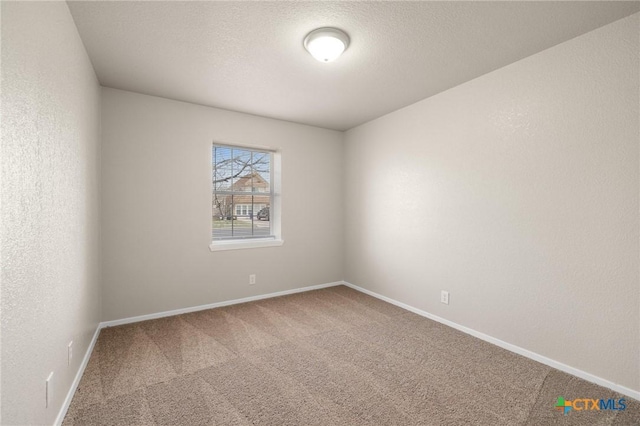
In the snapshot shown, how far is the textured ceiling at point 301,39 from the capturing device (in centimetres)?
185

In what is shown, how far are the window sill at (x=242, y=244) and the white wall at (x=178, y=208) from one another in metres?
0.07

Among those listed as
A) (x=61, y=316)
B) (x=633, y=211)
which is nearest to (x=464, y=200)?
(x=633, y=211)

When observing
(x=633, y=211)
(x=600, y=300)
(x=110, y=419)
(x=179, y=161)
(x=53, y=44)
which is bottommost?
(x=110, y=419)

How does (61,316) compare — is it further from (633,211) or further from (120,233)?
(633,211)

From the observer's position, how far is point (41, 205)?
4.69ft

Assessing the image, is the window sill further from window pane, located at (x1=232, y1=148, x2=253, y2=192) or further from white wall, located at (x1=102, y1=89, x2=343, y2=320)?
window pane, located at (x1=232, y1=148, x2=253, y2=192)

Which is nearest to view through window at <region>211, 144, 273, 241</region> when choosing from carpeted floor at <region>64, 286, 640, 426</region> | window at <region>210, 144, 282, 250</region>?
window at <region>210, 144, 282, 250</region>

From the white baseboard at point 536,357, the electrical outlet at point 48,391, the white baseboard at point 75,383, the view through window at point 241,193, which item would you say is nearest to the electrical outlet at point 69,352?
the white baseboard at point 75,383

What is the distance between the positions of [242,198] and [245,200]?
0.17 feet

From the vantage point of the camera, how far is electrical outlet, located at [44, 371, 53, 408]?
1454 mm

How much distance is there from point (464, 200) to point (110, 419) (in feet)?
10.6

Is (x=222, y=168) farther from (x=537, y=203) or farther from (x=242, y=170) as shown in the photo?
(x=537, y=203)

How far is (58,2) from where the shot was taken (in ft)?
5.43

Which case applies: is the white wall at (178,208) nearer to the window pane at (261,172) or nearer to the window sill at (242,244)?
the window sill at (242,244)
